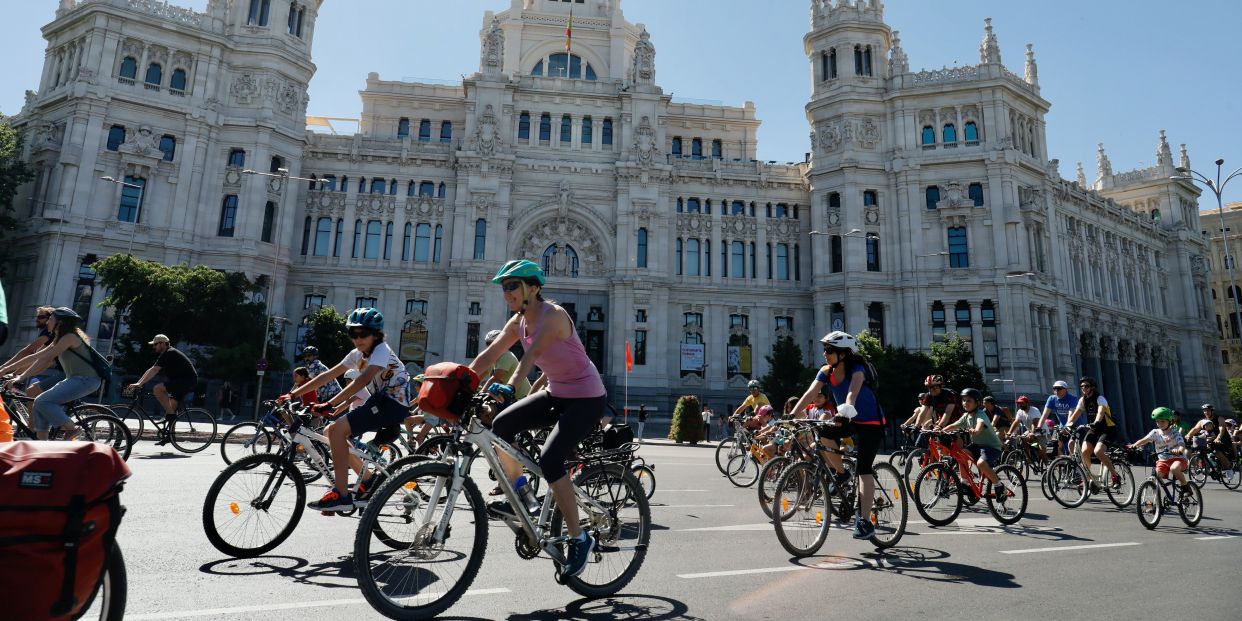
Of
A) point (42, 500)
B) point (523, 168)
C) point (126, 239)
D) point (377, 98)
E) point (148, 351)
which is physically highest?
point (377, 98)

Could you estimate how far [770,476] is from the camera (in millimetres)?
8047

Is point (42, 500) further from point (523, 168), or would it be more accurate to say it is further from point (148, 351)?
point (523, 168)

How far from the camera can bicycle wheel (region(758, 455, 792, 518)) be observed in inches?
296

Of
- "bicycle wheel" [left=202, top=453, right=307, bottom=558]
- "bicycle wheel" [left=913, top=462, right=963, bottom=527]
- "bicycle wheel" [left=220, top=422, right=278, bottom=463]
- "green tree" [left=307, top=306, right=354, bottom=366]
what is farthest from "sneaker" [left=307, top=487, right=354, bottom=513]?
"green tree" [left=307, top=306, right=354, bottom=366]

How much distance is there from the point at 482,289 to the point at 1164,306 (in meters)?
66.3

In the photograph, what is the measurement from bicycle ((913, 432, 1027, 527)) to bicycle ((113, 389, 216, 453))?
14452mm

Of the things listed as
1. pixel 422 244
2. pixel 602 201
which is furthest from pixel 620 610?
pixel 422 244

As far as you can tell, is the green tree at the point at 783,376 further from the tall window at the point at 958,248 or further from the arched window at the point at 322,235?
the arched window at the point at 322,235

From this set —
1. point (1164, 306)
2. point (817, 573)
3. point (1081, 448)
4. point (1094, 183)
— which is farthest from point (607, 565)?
point (1094, 183)

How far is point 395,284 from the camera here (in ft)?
154

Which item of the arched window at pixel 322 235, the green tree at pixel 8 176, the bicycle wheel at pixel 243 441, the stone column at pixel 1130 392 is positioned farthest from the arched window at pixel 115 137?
the stone column at pixel 1130 392

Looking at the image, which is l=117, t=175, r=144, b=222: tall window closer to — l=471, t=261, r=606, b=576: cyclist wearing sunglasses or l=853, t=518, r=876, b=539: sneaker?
l=471, t=261, r=606, b=576: cyclist wearing sunglasses

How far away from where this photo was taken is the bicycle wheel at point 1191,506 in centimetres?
1012

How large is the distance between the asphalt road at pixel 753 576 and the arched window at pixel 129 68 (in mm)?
45163
